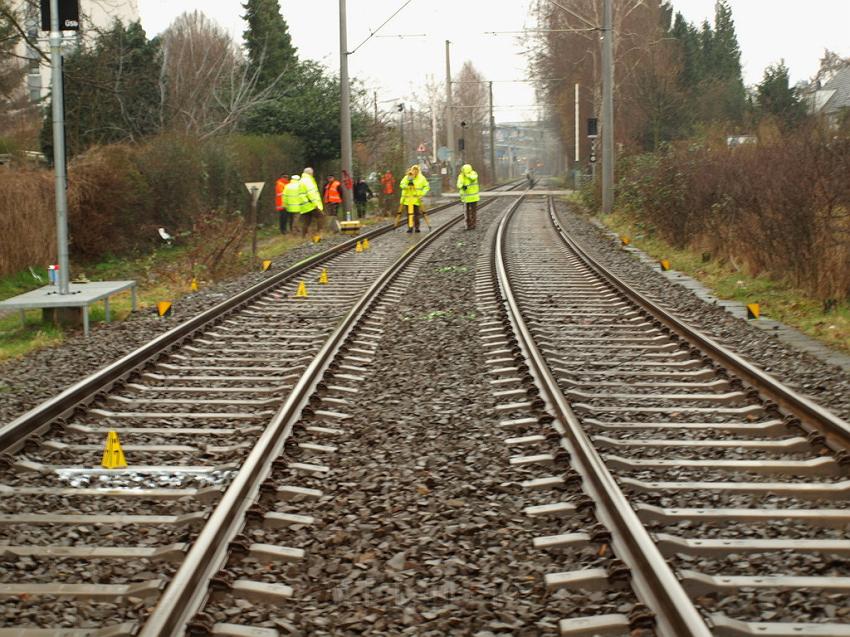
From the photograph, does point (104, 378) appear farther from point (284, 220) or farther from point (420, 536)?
point (284, 220)

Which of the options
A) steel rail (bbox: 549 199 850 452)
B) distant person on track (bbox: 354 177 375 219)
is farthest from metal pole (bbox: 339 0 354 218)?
steel rail (bbox: 549 199 850 452)

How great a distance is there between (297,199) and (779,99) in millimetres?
11631

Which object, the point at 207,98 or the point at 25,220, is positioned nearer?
the point at 25,220

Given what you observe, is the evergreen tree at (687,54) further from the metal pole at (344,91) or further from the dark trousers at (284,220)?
the dark trousers at (284,220)

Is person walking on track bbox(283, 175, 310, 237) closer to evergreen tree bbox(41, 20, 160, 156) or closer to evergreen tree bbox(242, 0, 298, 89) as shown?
evergreen tree bbox(41, 20, 160, 156)

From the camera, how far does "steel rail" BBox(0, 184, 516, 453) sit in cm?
721

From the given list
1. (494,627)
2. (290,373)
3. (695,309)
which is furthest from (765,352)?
(494,627)

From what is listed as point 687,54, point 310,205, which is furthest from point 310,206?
point 687,54

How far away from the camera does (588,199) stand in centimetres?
3919

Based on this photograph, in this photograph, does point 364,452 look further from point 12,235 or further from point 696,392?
point 12,235

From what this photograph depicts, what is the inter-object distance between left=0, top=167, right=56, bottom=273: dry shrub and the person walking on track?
7.85 m

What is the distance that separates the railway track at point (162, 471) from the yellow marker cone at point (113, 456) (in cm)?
7

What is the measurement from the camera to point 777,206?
577 inches

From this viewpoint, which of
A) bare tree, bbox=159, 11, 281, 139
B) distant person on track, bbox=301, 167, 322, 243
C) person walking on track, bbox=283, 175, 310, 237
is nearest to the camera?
distant person on track, bbox=301, 167, 322, 243
